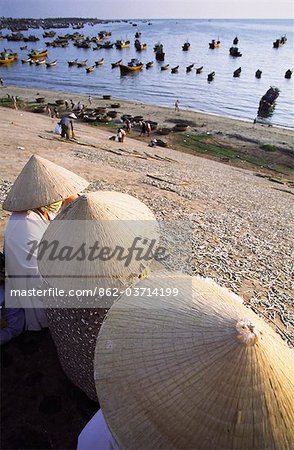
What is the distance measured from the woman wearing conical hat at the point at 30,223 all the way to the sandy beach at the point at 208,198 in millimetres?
3180

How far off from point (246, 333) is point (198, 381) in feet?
1.32

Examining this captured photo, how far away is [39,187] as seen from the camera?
4.71 meters

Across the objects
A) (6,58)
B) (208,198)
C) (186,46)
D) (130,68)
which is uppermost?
(186,46)

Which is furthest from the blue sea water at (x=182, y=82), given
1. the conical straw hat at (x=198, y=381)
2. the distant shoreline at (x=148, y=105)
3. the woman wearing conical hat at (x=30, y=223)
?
the conical straw hat at (x=198, y=381)

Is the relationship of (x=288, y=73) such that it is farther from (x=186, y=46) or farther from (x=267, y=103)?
(x=186, y=46)

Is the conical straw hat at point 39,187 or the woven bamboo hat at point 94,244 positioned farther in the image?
the conical straw hat at point 39,187

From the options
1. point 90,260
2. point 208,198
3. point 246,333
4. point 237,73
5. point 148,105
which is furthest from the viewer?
point 237,73

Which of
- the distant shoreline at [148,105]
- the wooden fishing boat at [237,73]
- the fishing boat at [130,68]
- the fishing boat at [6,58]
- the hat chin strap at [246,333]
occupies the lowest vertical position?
the distant shoreline at [148,105]

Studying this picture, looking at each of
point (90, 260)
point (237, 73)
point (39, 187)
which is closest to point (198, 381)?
point (90, 260)

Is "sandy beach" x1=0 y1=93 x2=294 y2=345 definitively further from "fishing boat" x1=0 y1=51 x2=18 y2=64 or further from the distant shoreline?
"fishing boat" x1=0 y1=51 x2=18 y2=64

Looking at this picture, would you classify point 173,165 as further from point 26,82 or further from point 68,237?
point 26,82

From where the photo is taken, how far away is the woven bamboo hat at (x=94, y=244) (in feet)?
11.3

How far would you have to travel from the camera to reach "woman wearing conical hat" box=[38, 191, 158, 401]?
3.46m

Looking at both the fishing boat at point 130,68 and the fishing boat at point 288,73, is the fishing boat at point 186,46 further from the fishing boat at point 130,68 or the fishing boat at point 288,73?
the fishing boat at point 288,73
